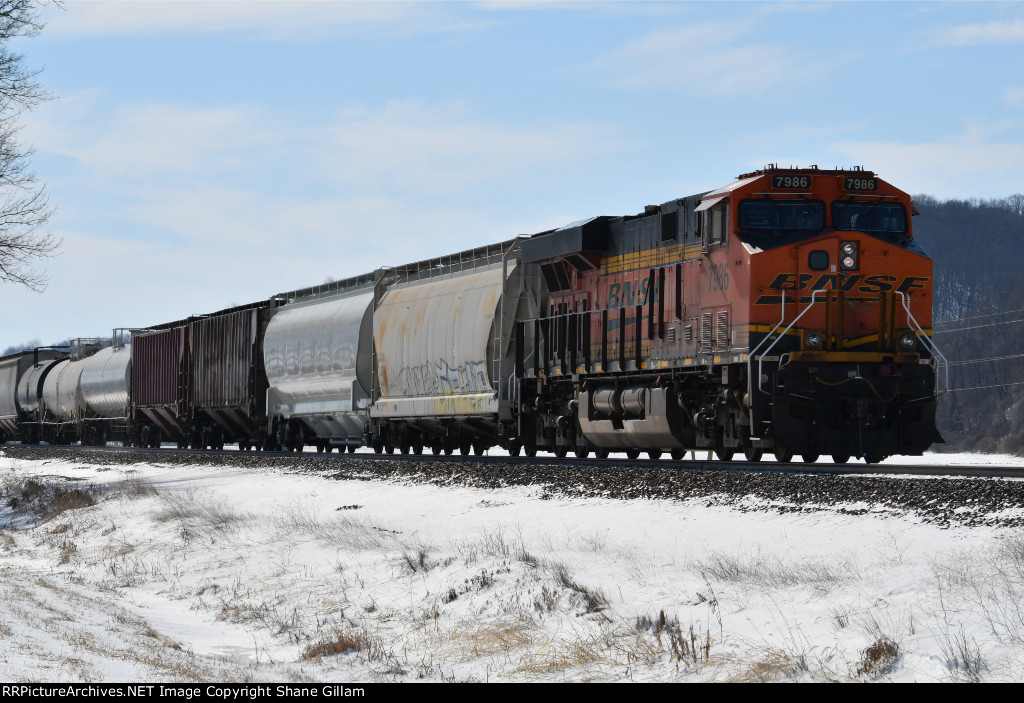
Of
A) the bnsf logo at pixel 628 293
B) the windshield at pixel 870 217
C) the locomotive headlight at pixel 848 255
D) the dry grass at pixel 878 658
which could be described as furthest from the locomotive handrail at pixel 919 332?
the dry grass at pixel 878 658

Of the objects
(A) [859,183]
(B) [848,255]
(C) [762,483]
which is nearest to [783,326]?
(B) [848,255]

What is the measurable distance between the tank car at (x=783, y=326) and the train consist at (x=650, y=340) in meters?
0.03

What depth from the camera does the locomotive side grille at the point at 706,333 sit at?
18.9 meters

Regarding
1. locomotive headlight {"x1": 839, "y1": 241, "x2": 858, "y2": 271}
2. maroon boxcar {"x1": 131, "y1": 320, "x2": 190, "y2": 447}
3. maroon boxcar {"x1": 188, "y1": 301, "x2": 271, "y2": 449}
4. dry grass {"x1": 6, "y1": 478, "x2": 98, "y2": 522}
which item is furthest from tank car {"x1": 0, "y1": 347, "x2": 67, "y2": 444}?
locomotive headlight {"x1": 839, "y1": 241, "x2": 858, "y2": 271}

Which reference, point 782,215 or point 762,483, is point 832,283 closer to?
point 782,215

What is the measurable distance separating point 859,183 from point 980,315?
107 meters

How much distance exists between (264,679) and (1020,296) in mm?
124272

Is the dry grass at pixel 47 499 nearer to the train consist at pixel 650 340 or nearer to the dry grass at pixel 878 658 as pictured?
the train consist at pixel 650 340

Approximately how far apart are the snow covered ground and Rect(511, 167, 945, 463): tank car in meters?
3.63

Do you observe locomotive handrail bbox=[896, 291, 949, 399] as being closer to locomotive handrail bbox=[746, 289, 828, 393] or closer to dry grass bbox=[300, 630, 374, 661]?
locomotive handrail bbox=[746, 289, 828, 393]

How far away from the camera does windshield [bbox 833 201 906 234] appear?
18500 mm

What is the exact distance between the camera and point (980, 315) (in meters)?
118
